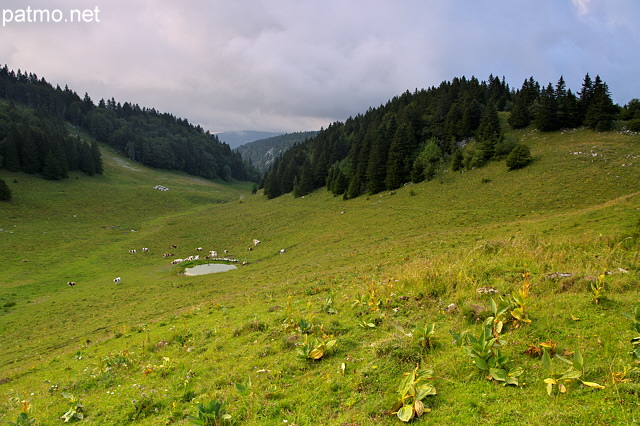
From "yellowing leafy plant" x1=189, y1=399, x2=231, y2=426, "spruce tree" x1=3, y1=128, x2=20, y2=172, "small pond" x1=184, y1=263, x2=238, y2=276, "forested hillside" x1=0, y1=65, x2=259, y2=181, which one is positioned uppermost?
"forested hillside" x1=0, y1=65, x2=259, y2=181

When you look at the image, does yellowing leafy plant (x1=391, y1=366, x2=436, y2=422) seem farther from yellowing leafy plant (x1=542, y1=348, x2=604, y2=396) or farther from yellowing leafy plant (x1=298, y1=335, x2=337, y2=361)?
yellowing leafy plant (x1=298, y1=335, x2=337, y2=361)

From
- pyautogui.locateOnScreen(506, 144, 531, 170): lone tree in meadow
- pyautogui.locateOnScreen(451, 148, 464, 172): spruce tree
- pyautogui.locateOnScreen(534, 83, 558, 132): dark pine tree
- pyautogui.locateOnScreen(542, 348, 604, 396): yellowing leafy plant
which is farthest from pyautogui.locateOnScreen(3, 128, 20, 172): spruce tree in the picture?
pyautogui.locateOnScreen(534, 83, 558, 132): dark pine tree

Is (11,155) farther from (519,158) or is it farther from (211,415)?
(519,158)

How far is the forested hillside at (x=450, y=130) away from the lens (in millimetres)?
55750

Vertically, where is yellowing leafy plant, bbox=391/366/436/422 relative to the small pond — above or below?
above

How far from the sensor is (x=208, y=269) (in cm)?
3450

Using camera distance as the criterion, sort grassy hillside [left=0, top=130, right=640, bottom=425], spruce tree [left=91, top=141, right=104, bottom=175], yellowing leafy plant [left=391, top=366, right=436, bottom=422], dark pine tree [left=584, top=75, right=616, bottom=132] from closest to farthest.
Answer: yellowing leafy plant [left=391, top=366, right=436, bottom=422] < grassy hillside [left=0, top=130, right=640, bottom=425] < dark pine tree [left=584, top=75, right=616, bottom=132] < spruce tree [left=91, top=141, right=104, bottom=175]

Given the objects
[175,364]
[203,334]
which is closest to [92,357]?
[203,334]

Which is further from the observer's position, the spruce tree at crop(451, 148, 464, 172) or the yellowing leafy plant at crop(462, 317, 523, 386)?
the spruce tree at crop(451, 148, 464, 172)

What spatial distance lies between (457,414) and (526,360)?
6.26ft

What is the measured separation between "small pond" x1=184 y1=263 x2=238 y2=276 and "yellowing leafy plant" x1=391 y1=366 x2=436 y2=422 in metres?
31.3

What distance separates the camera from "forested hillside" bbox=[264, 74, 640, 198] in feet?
Answer: 183

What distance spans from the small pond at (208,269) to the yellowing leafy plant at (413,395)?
3134 cm

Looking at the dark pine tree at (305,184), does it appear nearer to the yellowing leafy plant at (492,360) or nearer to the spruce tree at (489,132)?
the spruce tree at (489,132)
